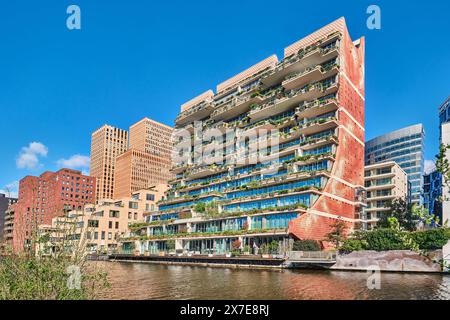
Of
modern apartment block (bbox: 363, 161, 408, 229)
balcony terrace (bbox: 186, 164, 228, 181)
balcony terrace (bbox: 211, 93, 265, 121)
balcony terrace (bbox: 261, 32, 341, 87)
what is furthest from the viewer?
modern apartment block (bbox: 363, 161, 408, 229)

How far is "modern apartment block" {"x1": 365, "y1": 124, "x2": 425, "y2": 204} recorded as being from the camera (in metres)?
156

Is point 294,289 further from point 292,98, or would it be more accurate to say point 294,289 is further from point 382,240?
point 292,98

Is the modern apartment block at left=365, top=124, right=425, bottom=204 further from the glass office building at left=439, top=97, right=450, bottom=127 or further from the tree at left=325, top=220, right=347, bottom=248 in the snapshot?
the tree at left=325, top=220, right=347, bottom=248

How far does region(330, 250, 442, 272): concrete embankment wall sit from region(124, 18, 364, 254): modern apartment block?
9.92m

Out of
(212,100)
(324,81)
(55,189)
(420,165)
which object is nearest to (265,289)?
(324,81)

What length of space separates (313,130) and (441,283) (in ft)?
136

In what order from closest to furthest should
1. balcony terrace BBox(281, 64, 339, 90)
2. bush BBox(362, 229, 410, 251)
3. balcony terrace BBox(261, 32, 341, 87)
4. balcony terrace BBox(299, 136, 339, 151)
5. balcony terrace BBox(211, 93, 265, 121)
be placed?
bush BBox(362, 229, 410, 251) < balcony terrace BBox(299, 136, 339, 151) < balcony terrace BBox(281, 64, 339, 90) < balcony terrace BBox(261, 32, 341, 87) < balcony terrace BBox(211, 93, 265, 121)

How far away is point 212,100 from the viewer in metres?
107

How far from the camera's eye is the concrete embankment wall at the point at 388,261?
147ft

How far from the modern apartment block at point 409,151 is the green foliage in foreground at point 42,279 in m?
155

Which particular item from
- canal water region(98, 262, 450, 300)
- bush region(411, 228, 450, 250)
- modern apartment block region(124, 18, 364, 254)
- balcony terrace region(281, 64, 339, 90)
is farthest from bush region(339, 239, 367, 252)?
balcony terrace region(281, 64, 339, 90)

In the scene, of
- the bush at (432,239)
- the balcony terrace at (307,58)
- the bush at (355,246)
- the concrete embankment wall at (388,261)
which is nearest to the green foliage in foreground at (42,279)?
the concrete embankment wall at (388,261)

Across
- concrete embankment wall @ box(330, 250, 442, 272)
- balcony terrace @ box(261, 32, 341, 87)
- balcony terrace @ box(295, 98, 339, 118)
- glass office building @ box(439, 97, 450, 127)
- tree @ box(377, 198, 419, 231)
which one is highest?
glass office building @ box(439, 97, 450, 127)
